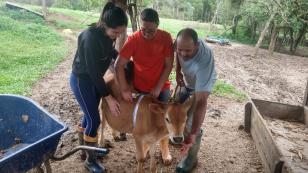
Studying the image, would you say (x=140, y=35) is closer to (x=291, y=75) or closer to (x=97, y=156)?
(x=97, y=156)

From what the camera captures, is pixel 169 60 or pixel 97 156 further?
pixel 97 156

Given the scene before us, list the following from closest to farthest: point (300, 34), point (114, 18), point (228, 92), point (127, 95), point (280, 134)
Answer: point (114, 18) < point (127, 95) < point (280, 134) < point (228, 92) < point (300, 34)

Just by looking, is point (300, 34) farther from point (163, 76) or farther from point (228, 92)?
point (163, 76)

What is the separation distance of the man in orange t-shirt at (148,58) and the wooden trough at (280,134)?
1695 millimetres

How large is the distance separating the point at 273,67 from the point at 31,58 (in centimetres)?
1013

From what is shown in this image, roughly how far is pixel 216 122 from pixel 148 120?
2851mm

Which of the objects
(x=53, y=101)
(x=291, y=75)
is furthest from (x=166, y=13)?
(x=53, y=101)

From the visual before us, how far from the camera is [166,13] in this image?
121 feet

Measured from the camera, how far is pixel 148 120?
3951 millimetres

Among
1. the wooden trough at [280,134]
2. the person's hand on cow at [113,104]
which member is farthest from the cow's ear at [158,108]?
the wooden trough at [280,134]

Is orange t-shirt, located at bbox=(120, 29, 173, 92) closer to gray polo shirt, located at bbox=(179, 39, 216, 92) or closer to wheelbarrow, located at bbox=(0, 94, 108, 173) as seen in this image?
gray polo shirt, located at bbox=(179, 39, 216, 92)

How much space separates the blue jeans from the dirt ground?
765 millimetres

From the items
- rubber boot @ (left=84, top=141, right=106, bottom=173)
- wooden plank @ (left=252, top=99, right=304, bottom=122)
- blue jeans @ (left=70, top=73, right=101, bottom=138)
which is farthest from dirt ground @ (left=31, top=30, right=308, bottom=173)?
blue jeans @ (left=70, top=73, right=101, bottom=138)

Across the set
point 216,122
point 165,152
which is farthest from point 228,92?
point 165,152
